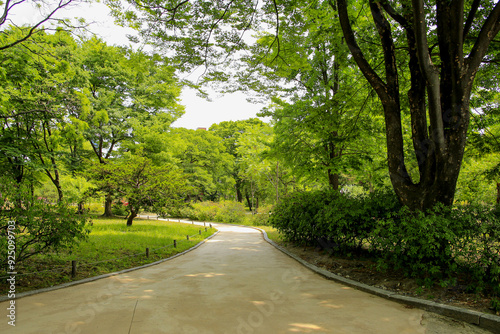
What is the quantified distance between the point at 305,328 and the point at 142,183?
1508 cm

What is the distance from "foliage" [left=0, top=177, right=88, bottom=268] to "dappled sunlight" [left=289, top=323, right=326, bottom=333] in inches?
203

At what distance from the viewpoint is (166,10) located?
6.88 m

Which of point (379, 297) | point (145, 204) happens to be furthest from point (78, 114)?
point (379, 297)

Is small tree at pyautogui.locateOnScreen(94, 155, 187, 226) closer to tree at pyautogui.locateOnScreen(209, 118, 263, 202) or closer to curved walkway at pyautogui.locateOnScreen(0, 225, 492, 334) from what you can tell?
curved walkway at pyautogui.locateOnScreen(0, 225, 492, 334)

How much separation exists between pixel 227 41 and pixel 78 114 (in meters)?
9.97

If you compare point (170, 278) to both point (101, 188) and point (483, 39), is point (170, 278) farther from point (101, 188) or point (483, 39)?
point (101, 188)

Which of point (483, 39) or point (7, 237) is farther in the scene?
point (483, 39)

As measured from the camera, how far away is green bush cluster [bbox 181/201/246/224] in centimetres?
2783

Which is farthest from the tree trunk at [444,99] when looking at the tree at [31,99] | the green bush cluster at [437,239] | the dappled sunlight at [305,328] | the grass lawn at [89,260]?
the tree at [31,99]

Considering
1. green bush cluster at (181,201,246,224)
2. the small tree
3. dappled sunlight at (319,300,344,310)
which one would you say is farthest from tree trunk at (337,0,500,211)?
green bush cluster at (181,201,246,224)

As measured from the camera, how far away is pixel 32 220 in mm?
5227

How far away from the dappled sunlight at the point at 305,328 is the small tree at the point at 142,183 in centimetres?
1358

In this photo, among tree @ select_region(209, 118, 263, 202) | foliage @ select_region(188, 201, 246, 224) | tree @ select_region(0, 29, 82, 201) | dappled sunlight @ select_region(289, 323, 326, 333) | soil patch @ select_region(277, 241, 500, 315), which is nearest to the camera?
dappled sunlight @ select_region(289, 323, 326, 333)

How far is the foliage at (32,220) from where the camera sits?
5102 mm
